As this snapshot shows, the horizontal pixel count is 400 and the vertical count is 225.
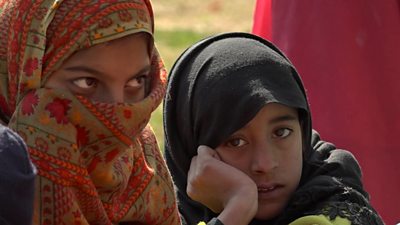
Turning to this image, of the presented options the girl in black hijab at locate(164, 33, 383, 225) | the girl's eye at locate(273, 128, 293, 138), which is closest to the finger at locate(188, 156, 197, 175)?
the girl in black hijab at locate(164, 33, 383, 225)

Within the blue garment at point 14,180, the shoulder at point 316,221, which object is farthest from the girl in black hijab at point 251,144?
the blue garment at point 14,180

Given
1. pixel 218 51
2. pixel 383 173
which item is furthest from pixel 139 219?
pixel 383 173

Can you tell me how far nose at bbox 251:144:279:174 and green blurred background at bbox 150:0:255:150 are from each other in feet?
28.0

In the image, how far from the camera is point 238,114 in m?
3.60

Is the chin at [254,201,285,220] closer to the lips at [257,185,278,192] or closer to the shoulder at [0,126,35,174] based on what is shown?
the lips at [257,185,278,192]

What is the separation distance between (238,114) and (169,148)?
0.39 metres

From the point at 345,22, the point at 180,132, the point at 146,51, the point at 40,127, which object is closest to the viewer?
the point at 40,127

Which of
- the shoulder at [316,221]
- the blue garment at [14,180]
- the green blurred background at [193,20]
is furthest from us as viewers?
the green blurred background at [193,20]

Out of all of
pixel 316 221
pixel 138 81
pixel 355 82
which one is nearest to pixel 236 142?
pixel 316 221

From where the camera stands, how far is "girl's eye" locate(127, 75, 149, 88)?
3.19 metres

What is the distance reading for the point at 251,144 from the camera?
11.9ft

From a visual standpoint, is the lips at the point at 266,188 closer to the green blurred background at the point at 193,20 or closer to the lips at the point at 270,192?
the lips at the point at 270,192

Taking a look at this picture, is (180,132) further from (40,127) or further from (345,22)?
(345,22)

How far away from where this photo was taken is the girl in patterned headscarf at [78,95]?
3.01 metres
